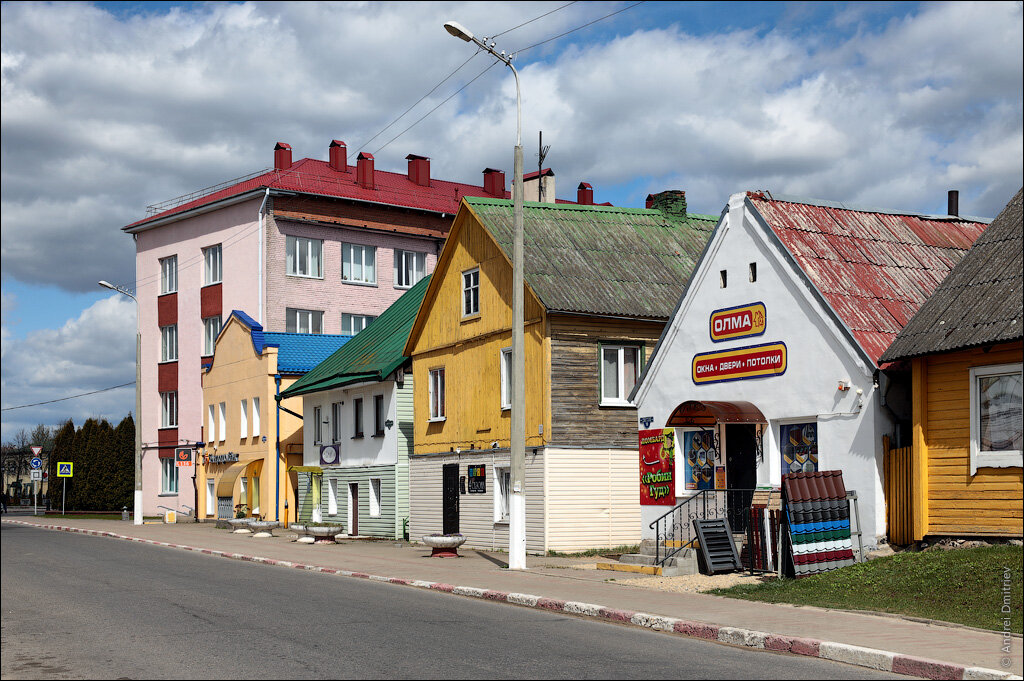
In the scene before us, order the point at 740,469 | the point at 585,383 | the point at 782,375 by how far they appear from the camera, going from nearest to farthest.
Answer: the point at 782,375 → the point at 740,469 → the point at 585,383

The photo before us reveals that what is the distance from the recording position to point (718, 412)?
20.0 m

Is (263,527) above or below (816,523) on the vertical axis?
below

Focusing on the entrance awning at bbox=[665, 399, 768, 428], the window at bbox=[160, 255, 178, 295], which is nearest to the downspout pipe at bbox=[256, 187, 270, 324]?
the window at bbox=[160, 255, 178, 295]

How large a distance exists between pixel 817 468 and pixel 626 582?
155 inches

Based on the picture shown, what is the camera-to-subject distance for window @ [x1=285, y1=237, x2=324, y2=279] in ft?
180

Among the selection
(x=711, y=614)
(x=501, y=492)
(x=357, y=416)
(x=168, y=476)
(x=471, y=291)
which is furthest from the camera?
(x=168, y=476)

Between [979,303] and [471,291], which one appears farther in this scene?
[471,291]

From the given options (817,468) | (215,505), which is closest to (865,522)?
(817,468)

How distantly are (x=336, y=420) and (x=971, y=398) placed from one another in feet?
84.4

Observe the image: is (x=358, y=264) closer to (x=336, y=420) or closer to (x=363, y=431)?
(x=336, y=420)

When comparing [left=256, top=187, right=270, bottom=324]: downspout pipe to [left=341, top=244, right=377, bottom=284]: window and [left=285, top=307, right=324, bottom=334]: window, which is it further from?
[left=341, top=244, right=377, bottom=284]: window

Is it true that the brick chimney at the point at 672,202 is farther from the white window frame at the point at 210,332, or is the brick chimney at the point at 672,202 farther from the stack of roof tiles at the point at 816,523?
the white window frame at the point at 210,332

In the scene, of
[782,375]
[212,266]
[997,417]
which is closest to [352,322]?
[212,266]

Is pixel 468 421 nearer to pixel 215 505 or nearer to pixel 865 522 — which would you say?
pixel 865 522
